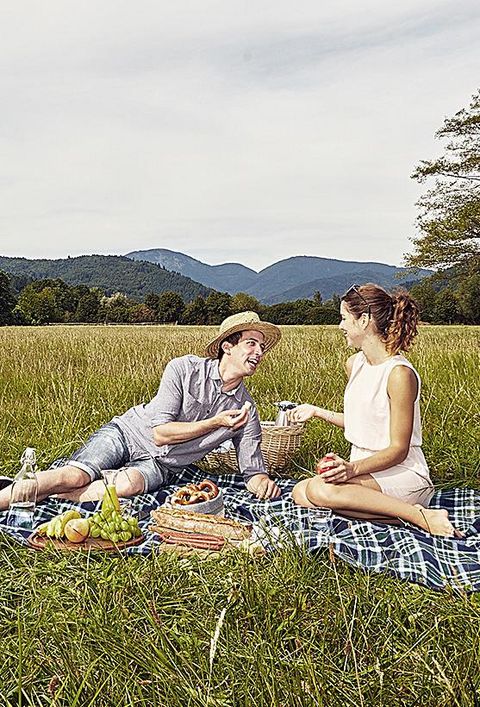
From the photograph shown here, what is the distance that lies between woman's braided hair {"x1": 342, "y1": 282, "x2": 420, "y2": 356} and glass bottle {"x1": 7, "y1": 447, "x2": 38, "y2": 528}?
6.75 feet

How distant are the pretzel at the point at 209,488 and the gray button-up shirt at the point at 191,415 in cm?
Answer: 51

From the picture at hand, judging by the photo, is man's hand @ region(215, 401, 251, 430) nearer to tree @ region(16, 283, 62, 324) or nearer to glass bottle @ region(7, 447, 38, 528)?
glass bottle @ region(7, 447, 38, 528)

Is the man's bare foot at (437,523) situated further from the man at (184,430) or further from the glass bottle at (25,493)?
the glass bottle at (25,493)

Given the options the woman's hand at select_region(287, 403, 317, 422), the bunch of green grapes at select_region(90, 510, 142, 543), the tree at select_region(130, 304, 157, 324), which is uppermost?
the woman's hand at select_region(287, 403, 317, 422)

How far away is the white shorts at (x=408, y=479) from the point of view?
436cm

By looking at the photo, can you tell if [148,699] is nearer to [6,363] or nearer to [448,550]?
Result: [448,550]

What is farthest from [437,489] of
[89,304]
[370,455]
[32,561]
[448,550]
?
[89,304]

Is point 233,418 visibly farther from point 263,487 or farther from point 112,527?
point 112,527

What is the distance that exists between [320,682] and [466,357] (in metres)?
7.00

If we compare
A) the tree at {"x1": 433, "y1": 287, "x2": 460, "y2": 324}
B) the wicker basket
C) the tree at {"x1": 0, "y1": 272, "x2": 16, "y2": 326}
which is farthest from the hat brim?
the tree at {"x1": 0, "y1": 272, "x2": 16, "y2": 326}

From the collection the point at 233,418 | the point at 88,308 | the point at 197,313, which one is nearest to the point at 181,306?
the point at 197,313

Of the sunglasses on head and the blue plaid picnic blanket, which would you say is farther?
the sunglasses on head

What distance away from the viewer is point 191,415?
4.96m

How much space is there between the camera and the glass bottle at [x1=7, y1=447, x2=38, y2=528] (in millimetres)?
4152
